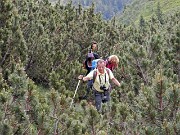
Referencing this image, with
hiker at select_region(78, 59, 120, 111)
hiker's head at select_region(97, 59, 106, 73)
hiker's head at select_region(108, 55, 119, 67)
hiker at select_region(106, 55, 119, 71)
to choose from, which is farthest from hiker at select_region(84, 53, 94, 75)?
hiker's head at select_region(97, 59, 106, 73)

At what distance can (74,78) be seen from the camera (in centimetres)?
1428

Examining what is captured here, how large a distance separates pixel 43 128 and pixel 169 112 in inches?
86.5

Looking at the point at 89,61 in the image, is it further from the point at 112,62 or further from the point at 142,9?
the point at 142,9

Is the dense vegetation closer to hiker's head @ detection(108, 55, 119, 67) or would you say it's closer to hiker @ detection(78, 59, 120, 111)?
hiker @ detection(78, 59, 120, 111)

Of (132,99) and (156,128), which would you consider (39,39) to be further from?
(156,128)

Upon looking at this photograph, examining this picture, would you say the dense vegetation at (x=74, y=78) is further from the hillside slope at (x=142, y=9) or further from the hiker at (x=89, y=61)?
the hillside slope at (x=142, y=9)

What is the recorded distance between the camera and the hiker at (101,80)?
973cm

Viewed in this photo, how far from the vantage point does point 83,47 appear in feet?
65.6

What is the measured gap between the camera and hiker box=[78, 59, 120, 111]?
9.73 meters

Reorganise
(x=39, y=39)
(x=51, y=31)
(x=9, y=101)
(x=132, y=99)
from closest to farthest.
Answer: (x=9, y=101)
(x=132, y=99)
(x=39, y=39)
(x=51, y=31)

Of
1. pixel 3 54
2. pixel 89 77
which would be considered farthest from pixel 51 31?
pixel 89 77

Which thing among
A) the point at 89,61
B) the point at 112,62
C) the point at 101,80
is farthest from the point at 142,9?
the point at 101,80

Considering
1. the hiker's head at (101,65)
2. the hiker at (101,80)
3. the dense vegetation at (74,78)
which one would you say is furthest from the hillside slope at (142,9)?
the hiker's head at (101,65)

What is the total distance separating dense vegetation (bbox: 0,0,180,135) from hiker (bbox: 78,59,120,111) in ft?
1.39
